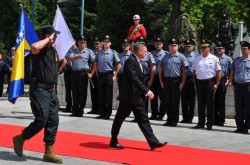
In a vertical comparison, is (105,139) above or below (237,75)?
below

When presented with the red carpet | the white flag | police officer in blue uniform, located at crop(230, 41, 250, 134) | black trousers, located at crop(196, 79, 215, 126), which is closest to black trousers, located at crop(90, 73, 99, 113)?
the white flag

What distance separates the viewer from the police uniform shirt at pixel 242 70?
1078cm

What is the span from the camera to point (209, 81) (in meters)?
11.0

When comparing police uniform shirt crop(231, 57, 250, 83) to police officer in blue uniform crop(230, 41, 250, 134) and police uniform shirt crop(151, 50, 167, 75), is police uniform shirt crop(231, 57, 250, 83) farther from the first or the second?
police uniform shirt crop(151, 50, 167, 75)

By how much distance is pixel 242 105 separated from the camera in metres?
11.0

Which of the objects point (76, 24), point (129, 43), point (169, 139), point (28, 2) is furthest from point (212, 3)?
point (169, 139)

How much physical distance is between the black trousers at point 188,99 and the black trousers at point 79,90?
8.21ft

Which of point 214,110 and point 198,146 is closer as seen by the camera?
point 198,146

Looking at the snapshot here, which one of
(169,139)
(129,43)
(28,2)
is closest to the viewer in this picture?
(169,139)

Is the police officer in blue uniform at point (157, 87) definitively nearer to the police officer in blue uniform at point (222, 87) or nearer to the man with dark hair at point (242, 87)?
the police officer in blue uniform at point (222, 87)

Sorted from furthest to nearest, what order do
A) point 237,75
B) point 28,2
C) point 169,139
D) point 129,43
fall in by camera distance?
point 28,2, point 129,43, point 237,75, point 169,139

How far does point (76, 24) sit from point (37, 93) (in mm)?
25625

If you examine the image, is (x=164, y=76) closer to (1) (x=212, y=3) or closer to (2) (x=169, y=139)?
(2) (x=169, y=139)

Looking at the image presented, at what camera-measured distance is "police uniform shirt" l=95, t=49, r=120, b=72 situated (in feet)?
41.2
